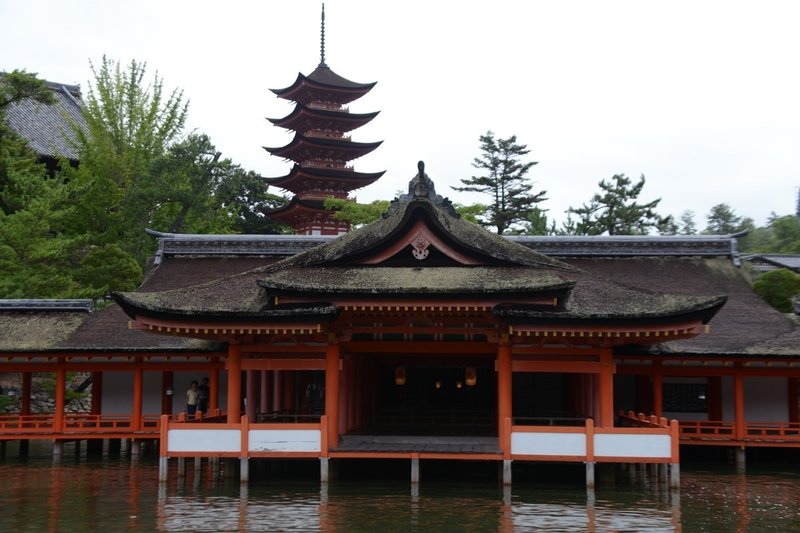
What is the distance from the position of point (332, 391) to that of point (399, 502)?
3698 millimetres

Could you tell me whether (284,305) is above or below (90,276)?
below

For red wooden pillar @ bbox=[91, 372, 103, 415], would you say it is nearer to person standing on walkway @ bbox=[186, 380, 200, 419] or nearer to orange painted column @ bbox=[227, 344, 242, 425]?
person standing on walkway @ bbox=[186, 380, 200, 419]

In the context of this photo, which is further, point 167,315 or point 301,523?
point 167,315

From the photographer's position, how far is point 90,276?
35.1 meters

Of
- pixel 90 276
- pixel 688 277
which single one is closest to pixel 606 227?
pixel 688 277

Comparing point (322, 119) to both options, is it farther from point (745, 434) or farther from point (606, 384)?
point (606, 384)

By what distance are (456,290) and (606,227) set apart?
137ft

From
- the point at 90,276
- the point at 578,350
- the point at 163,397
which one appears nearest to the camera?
the point at 578,350

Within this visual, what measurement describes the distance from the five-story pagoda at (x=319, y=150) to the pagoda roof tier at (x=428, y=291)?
29430 millimetres

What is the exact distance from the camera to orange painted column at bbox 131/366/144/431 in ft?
86.6

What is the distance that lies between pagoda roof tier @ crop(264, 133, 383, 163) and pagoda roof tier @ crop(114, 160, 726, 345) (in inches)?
1185

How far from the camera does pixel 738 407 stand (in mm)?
25125

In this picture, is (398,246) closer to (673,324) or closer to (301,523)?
(673,324)

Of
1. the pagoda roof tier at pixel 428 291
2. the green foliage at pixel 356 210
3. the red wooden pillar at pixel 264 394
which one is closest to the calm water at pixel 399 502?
the red wooden pillar at pixel 264 394
